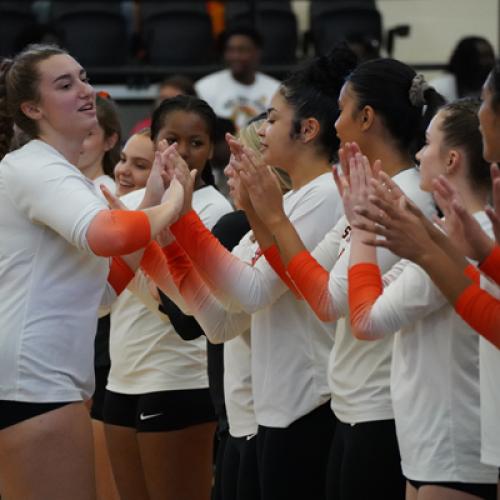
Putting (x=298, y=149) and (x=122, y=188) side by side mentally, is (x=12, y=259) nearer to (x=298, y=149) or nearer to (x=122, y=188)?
(x=298, y=149)

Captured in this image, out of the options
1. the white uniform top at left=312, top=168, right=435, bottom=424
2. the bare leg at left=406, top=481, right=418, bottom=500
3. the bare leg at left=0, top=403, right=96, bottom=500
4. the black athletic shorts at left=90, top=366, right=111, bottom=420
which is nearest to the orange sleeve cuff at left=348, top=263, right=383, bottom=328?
the white uniform top at left=312, top=168, right=435, bottom=424

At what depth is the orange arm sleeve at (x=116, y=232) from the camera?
8.90ft

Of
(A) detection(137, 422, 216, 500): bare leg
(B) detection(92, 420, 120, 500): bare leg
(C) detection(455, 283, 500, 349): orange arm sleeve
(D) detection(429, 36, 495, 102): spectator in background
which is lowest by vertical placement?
(B) detection(92, 420, 120, 500): bare leg

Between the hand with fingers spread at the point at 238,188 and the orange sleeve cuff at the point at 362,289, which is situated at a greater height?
the hand with fingers spread at the point at 238,188

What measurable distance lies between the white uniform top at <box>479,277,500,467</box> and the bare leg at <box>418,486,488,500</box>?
0.17m

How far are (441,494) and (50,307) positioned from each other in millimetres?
969

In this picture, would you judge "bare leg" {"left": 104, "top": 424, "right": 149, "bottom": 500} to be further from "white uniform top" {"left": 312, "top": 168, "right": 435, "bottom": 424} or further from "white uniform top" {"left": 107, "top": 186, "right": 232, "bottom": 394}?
"white uniform top" {"left": 312, "top": 168, "right": 435, "bottom": 424}

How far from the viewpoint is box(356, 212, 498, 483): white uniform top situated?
8.70 feet

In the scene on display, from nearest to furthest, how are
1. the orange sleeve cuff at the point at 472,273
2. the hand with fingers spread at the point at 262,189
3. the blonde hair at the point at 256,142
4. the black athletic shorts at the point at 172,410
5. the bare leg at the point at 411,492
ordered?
the orange sleeve cuff at the point at 472,273, the bare leg at the point at 411,492, the hand with fingers spread at the point at 262,189, the blonde hair at the point at 256,142, the black athletic shorts at the point at 172,410

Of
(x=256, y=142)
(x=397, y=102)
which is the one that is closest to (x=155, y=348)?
(x=256, y=142)

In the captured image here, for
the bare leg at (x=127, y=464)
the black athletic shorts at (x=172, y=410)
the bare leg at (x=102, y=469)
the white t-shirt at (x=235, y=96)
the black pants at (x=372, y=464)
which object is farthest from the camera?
the white t-shirt at (x=235, y=96)

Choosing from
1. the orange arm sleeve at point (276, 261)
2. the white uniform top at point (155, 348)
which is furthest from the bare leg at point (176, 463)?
the orange arm sleeve at point (276, 261)

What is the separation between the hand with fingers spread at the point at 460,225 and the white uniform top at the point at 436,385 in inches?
8.0

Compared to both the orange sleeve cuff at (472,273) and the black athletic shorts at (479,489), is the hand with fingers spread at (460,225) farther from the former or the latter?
the black athletic shorts at (479,489)
